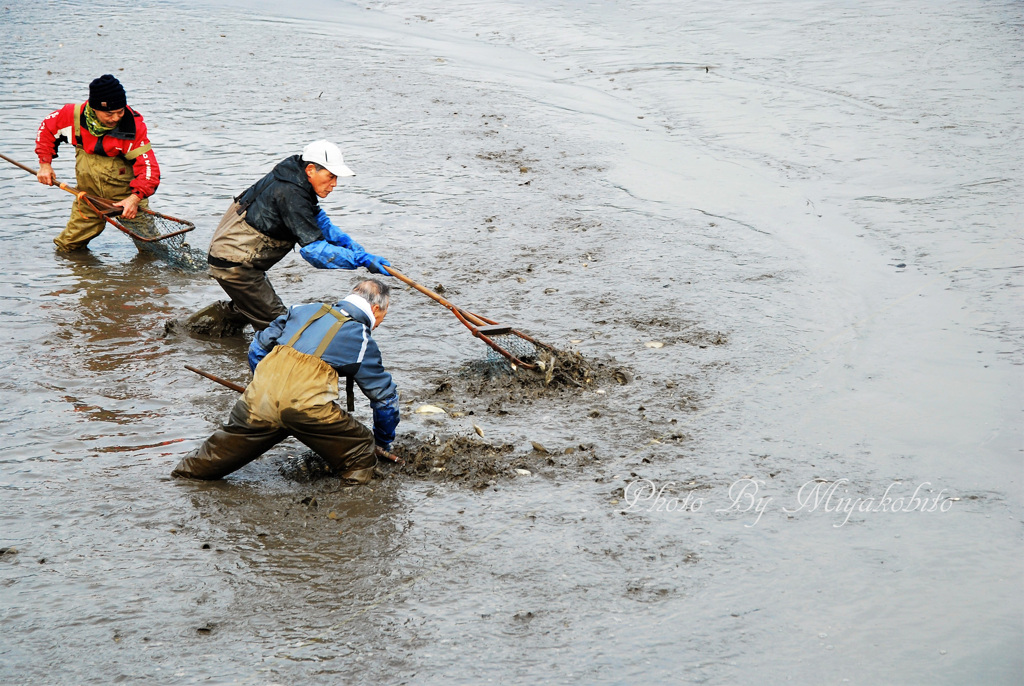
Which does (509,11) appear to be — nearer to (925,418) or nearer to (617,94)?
(617,94)

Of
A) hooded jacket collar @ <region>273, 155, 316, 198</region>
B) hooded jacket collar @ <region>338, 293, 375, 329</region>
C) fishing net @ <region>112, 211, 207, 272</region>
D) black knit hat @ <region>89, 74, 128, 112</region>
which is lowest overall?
fishing net @ <region>112, 211, 207, 272</region>

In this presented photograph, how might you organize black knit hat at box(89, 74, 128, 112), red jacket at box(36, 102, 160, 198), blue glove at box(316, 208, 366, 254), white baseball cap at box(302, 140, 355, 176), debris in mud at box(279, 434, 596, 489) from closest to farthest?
debris in mud at box(279, 434, 596, 489)
white baseball cap at box(302, 140, 355, 176)
blue glove at box(316, 208, 366, 254)
black knit hat at box(89, 74, 128, 112)
red jacket at box(36, 102, 160, 198)

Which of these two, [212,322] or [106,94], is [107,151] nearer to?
[106,94]

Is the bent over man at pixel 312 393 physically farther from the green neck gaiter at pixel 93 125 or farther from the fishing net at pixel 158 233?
the green neck gaiter at pixel 93 125

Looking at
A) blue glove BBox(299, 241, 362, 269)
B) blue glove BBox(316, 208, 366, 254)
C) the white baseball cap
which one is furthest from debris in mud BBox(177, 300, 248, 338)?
the white baseball cap

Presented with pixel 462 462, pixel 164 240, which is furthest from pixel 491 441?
pixel 164 240

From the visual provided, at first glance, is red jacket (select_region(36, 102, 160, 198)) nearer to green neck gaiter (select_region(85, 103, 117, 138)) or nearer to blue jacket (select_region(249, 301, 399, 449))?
green neck gaiter (select_region(85, 103, 117, 138))

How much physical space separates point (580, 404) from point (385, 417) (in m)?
→ 1.48

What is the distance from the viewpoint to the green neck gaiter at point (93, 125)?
7.14 m

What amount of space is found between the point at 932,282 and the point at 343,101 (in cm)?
824

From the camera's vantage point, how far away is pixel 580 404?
5742 millimetres

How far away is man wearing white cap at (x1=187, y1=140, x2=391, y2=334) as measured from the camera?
18.6ft

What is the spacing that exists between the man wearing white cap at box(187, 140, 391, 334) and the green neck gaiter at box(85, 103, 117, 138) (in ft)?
6.22

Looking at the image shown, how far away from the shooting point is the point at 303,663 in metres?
3.52
